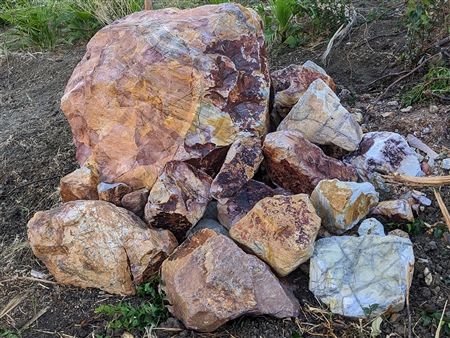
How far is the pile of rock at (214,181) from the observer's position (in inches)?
79.0

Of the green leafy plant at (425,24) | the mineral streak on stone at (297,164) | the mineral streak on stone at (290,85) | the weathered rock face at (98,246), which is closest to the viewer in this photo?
the weathered rock face at (98,246)

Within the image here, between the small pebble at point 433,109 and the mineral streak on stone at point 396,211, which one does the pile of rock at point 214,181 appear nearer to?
the mineral streak on stone at point 396,211

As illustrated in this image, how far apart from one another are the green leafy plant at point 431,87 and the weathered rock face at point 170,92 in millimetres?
1043

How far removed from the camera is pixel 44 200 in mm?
2875

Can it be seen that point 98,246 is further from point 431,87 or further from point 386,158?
point 431,87

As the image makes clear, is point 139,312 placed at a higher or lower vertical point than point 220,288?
lower

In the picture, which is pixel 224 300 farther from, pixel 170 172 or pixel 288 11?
pixel 288 11

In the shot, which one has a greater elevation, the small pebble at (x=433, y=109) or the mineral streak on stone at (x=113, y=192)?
the mineral streak on stone at (x=113, y=192)

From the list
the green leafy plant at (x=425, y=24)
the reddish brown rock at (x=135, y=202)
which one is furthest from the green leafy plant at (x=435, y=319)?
the green leafy plant at (x=425, y=24)

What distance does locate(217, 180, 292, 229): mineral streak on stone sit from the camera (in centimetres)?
235

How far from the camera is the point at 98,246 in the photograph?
2166 millimetres

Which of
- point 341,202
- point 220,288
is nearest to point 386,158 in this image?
point 341,202

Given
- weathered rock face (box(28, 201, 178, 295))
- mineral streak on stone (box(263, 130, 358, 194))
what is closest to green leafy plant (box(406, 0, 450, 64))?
mineral streak on stone (box(263, 130, 358, 194))

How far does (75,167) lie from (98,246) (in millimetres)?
1113
